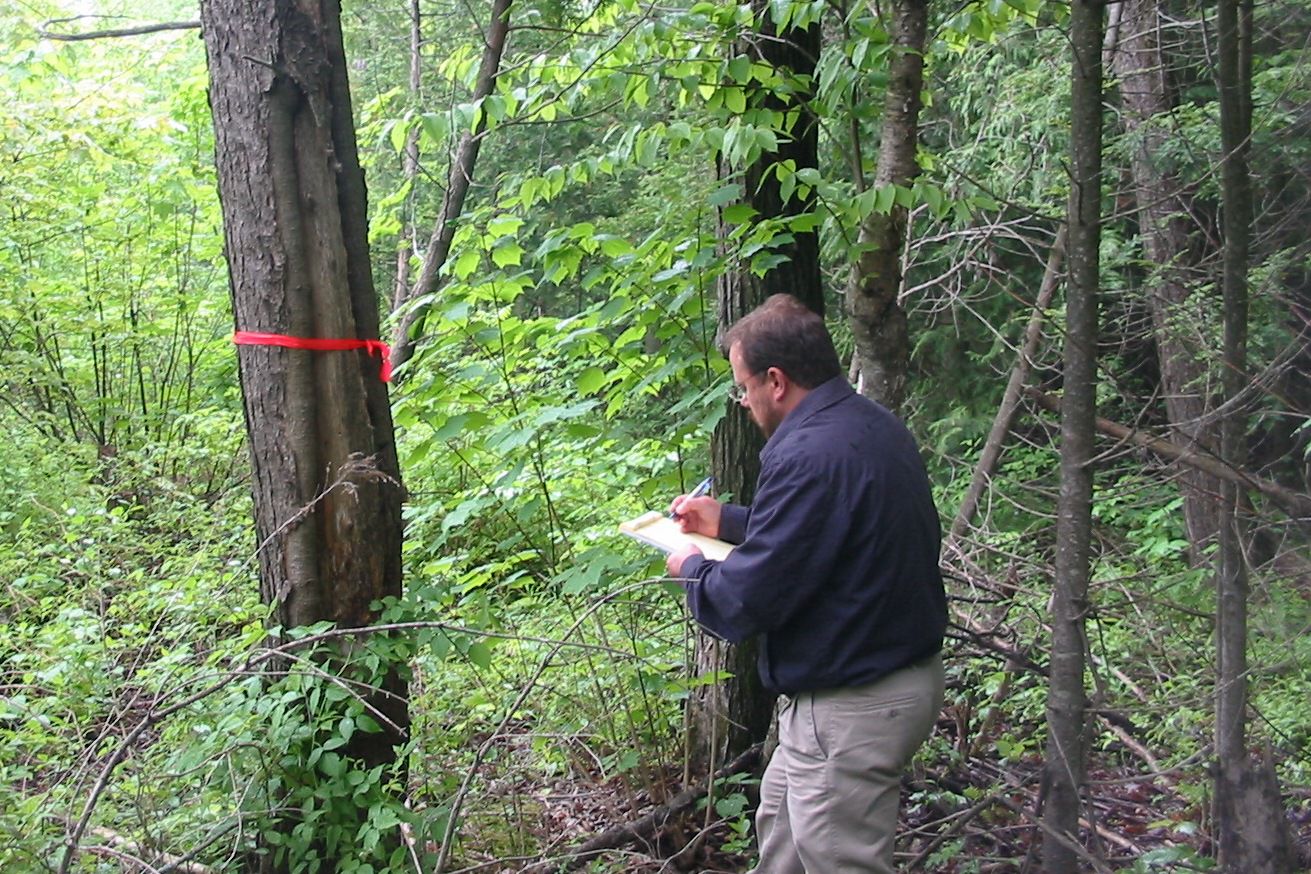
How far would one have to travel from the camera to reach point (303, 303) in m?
3.74

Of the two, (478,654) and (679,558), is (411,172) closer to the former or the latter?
(478,654)

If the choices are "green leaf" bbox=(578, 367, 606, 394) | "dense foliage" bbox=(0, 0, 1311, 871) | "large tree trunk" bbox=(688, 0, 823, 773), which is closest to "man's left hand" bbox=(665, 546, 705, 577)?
"dense foliage" bbox=(0, 0, 1311, 871)

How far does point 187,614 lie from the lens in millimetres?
4262

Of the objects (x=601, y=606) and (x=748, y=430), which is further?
(x=748, y=430)

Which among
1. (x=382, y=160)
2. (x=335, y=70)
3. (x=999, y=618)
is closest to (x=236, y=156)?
(x=335, y=70)

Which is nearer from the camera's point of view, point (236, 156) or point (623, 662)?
point (236, 156)

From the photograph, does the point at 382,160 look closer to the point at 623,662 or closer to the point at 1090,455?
the point at 623,662

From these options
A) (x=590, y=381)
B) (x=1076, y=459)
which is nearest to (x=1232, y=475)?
(x=1076, y=459)

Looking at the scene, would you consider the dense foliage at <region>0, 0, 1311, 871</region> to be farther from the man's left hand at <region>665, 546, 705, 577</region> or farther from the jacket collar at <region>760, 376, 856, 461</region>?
the jacket collar at <region>760, 376, 856, 461</region>

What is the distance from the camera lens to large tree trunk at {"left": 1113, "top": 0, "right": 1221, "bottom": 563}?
148 inches

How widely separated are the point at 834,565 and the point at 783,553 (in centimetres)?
14

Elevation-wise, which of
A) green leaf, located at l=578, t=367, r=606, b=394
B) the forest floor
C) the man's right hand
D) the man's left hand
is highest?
green leaf, located at l=578, t=367, r=606, b=394

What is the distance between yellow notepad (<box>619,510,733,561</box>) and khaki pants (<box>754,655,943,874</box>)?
53 cm

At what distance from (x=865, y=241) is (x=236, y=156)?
2194 millimetres
